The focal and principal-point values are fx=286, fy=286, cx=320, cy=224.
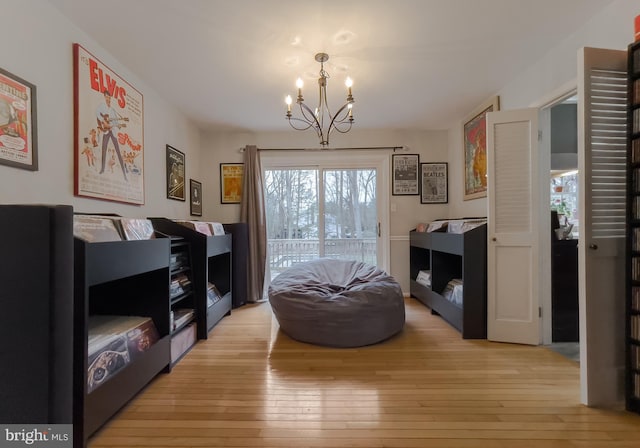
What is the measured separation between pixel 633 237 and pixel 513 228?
921 millimetres

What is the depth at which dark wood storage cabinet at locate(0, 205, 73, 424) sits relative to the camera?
Result: 0.99 meters

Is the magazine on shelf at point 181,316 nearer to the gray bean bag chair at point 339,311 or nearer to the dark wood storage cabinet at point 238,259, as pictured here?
the gray bean bag chair at point 339,311

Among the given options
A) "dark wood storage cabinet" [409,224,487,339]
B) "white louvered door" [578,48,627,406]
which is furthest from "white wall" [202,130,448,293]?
"white louvered door" [578,48,627,406]

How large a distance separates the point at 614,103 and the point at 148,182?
347 cm

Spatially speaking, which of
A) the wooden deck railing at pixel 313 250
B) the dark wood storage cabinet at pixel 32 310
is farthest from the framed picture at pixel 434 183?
the dark wood storage cabinet at pixel 32 310

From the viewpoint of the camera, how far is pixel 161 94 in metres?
2.87

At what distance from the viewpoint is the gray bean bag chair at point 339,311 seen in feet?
7.57

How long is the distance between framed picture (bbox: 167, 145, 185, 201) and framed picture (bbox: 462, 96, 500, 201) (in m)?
3.39

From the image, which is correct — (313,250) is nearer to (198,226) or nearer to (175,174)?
(198,226)

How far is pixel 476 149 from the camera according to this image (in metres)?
3.29

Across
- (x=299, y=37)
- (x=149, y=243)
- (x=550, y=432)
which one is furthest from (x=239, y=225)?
(x=550, y=432)

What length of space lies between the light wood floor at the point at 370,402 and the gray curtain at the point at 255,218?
1447 mm

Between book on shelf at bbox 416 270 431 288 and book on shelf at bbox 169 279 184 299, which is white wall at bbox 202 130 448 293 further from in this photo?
book on shelf at bbox 169 279 184 299

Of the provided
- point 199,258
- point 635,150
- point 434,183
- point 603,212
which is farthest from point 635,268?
point 199,258
